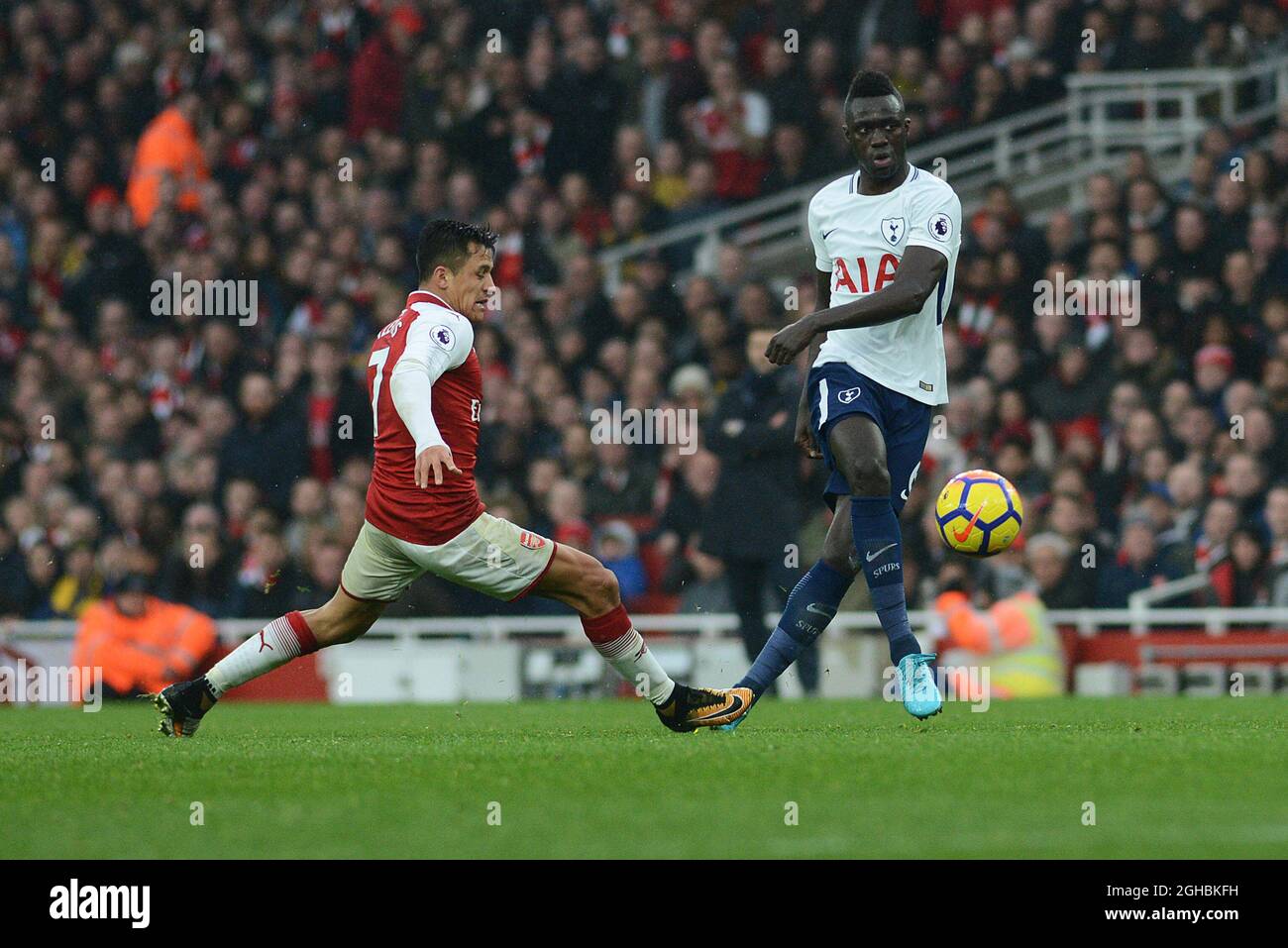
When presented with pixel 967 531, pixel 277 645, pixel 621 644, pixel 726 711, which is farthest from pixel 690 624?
pixel 277 645

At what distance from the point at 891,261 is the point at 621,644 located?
5.36 ft

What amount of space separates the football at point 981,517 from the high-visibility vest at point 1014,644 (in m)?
3.69

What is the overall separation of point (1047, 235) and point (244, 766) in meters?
8.56

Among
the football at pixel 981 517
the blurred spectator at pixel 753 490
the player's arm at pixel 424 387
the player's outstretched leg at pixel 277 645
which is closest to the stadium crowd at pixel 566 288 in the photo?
the blurred spectator at pixel 753 490

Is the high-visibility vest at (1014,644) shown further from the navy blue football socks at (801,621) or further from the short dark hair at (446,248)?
the short dark hair at (446,248)

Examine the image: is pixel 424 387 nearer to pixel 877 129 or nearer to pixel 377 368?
pixel 377 368

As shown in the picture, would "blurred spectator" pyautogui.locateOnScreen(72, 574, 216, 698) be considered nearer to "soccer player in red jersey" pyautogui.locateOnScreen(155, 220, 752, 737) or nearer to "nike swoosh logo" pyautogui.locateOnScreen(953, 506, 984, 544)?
"soccer player in red jersey" pyautogui.locateOnScreen(155, 220, 752, 737)

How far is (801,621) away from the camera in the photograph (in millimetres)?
7656

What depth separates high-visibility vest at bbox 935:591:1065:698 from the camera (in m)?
11.7

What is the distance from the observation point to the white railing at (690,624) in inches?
455

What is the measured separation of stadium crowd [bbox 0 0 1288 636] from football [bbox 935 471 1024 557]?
3.62 meters

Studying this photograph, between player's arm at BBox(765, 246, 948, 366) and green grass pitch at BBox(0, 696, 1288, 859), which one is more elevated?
player's arm at BBox(765, 246, 948, 366)

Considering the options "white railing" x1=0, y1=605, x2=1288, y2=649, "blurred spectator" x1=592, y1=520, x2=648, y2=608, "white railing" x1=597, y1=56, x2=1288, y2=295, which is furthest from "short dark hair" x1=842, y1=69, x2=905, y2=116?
"white railing" x1=597, y1=56, x2=1288, y2=295
